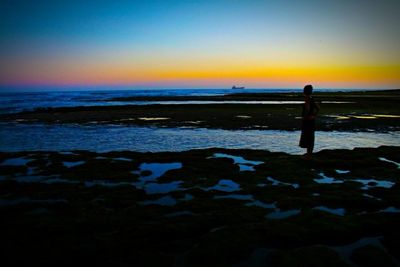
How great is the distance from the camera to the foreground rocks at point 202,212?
594cm

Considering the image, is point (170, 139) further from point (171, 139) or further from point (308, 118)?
point (308, 118)

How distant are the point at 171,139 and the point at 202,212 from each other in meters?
13.5

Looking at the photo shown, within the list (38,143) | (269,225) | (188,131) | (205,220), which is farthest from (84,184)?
(188,131)

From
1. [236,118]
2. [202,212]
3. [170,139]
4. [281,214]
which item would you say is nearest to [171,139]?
[170,139]

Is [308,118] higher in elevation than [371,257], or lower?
higher

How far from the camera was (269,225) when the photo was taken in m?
7.18

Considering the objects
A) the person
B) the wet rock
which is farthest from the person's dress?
the wet rock

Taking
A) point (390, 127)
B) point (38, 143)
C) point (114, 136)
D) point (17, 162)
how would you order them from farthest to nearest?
1. point (390, 127)
2. point (114, 136)
3. point (38, 143)
4. point (17, 162)

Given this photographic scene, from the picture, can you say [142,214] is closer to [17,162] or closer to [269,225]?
[269,225]

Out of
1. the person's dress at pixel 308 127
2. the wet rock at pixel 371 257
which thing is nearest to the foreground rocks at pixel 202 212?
the wet rock at pixel 371 257

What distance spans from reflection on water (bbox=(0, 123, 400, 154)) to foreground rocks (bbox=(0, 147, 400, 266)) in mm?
4370

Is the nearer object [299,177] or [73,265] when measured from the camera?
[73,265]

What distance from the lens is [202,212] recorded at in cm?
824

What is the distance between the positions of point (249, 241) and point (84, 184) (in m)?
6.57
